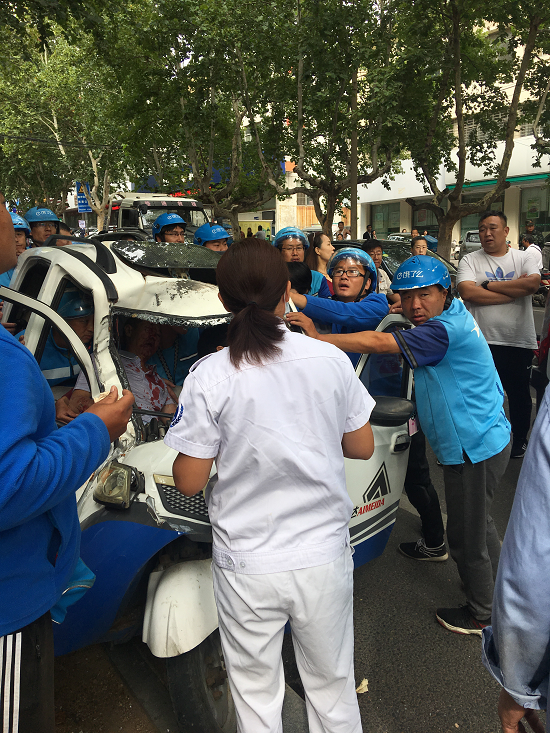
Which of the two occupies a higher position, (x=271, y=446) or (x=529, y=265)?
(x=529, y=265)

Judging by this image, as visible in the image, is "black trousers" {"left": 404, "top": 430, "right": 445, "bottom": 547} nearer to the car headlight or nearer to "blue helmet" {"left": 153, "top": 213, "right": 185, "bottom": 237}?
the car headlight

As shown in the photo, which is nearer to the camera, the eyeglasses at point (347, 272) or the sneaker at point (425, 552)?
the sneaker at point (425, 552)

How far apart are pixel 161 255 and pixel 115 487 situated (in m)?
1.31

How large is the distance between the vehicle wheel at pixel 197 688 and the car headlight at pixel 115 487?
565mm

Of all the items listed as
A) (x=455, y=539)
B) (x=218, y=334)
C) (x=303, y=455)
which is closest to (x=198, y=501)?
(x=303, y=455)

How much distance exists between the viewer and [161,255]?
8.98ft

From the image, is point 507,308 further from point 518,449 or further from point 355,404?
point 355,404

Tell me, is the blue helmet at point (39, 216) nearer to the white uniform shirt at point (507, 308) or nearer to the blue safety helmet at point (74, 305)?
the blue safety helmet at point (74, 305)

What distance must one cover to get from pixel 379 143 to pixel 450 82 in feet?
7.19

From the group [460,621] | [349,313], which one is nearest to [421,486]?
[460,621]

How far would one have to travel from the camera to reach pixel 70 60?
23062 mm

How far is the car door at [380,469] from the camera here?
2.28m

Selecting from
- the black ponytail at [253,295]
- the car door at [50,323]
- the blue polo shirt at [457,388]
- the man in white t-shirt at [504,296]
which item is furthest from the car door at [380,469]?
the man in white t-shirt at [504,296]

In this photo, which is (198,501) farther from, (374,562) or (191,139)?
(191,139)
